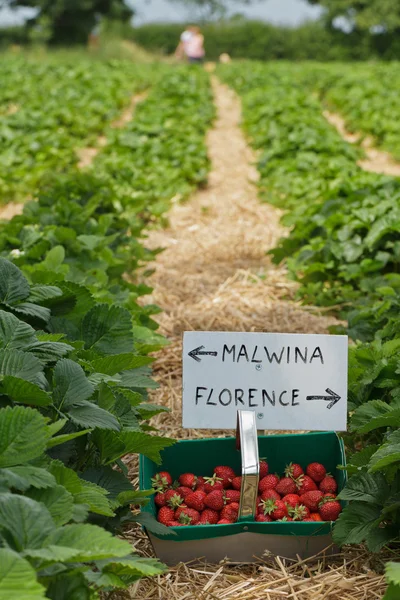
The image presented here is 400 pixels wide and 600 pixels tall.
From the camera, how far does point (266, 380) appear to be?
2.36m

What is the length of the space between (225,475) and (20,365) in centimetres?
84

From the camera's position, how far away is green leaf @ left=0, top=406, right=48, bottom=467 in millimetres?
1573

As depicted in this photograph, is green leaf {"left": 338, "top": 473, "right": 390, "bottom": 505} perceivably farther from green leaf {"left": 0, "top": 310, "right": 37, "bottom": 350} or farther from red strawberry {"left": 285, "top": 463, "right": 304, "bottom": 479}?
green leaf {"left": 0, "top": 310, "right": 37, "bottom": 350}

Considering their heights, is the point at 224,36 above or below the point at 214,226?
above

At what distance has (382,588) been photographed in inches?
81.3

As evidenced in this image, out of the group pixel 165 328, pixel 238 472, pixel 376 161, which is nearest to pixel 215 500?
pixel 238 472

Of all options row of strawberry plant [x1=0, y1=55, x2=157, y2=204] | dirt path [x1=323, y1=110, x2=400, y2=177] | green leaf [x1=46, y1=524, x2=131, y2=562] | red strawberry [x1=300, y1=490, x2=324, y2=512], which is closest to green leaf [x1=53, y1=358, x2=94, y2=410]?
green leaf [x1=46, y1=524, x2=131, y2=562]

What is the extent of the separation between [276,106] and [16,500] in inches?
418

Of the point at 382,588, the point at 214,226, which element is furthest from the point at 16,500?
the point at 214,226

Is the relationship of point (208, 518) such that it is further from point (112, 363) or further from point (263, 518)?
point (112, 363)

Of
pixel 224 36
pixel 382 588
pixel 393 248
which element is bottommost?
pixel 382 588

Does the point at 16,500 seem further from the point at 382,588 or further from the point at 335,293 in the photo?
the point at 335,293

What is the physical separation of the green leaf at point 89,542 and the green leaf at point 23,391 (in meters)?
0.39

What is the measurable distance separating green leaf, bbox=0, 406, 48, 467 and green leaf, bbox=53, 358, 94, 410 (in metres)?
0.29
